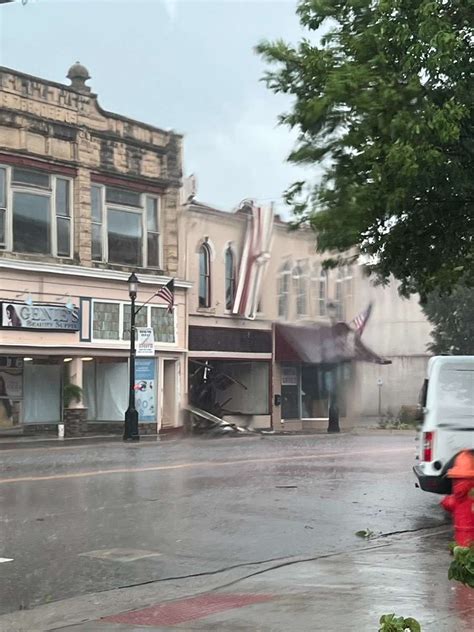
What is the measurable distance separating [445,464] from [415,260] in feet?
8.69

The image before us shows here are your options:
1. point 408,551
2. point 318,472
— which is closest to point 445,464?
point 408,551

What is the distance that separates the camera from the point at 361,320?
15.2m

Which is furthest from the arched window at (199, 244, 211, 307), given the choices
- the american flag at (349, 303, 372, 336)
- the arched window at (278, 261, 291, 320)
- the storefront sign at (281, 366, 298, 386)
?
the arched window at (278, 261, 291, 320)

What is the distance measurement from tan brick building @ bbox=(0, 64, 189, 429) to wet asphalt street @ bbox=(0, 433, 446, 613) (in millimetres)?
8142

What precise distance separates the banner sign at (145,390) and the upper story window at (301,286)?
674 inches

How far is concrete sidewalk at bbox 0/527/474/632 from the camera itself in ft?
21.3

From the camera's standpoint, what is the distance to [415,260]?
1105 centimetres

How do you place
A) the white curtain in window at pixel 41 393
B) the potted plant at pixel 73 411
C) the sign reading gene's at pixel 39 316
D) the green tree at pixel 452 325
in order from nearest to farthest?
1. the sign reading gene's at pixel 39 316
2. the white curtain in window at pixel 41 393
3. the potted plant at pixel 73 411
4. the green tree at pixel 452 325

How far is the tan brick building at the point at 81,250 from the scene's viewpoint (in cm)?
2905

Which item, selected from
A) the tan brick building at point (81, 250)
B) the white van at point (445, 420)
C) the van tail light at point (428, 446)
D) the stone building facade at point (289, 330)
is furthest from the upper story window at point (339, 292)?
the tan brick building at point (81, 250)

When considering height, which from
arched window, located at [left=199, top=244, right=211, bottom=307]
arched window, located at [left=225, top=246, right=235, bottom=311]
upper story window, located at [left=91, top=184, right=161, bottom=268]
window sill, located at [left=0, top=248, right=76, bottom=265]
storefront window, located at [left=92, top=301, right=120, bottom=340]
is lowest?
storefront window, located at [left=92, top=301, right=120, bottom=340]

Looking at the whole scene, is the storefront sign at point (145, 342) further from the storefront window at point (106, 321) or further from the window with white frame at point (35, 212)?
the window with white frame at point (35, 212)

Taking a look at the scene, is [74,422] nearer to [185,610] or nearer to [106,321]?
[106,321]

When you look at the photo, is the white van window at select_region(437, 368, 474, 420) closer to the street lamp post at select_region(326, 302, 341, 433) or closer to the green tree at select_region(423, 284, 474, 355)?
the street lamp post at select_region(326, 302, 341, 433)
